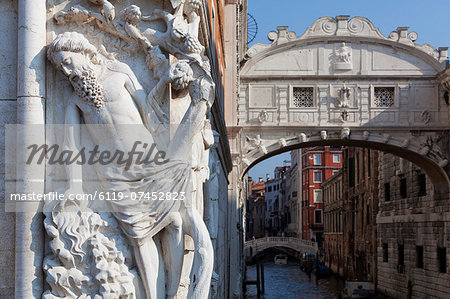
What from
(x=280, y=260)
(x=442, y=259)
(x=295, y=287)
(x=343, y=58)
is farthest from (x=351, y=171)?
(x=280, y=260)

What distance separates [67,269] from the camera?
10.8 ft

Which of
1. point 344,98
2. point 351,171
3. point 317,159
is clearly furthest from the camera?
point 317,159

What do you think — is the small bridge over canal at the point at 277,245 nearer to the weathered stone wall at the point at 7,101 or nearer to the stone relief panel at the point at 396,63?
the stone relief panel at the point at 396,63

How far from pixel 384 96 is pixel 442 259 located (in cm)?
453

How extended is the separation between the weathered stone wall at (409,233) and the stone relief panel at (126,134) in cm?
1280

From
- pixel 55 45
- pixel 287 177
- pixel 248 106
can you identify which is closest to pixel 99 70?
pixel 55 45

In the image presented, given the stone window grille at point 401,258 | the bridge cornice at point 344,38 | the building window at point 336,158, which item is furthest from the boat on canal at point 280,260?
the bridge cornice at point 344,38

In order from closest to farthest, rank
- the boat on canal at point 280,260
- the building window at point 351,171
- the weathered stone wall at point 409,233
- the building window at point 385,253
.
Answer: the weathered stone wall at point 409,233 → the building window at point 385,253 → the building window at point 351,171 → the boat on canal at point 280,260

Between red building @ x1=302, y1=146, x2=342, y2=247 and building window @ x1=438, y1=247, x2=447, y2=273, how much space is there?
30.5 metres

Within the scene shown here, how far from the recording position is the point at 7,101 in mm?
3506

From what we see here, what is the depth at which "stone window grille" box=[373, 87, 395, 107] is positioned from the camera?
48.2 ft

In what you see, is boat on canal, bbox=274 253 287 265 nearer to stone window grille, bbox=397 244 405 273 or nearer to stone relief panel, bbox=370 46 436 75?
stone window grille, bbox=397 244 405 273

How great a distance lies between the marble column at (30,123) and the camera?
3350 millimetres

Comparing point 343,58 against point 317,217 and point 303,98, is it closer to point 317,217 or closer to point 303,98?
point 303,98
